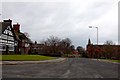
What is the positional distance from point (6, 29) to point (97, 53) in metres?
52.7

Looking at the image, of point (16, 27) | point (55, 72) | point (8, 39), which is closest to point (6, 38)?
point (8, 39)

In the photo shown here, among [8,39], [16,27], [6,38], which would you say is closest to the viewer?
[6,38]

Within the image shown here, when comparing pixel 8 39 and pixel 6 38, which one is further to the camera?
pixel 8 39

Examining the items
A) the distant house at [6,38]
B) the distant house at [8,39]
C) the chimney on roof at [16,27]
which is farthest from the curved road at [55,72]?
the chimney on roof at [16,27]

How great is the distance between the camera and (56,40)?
12812 cm

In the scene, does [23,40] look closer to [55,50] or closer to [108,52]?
[55,50]

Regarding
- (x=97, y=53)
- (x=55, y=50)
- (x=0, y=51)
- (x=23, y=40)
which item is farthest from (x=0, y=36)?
(x=97, y=53)

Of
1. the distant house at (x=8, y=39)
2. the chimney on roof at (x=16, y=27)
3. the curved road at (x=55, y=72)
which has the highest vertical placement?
the chimney on roof at (x=16, y=27)

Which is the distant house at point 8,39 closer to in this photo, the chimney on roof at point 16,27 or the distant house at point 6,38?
the distant house at point 6,38

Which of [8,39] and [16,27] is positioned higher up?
[16,27]

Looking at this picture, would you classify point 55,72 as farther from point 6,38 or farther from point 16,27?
point 16,27

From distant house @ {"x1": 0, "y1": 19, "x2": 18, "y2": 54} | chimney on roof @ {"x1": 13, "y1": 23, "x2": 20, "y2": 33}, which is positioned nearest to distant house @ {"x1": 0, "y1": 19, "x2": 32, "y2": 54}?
distant house @ {"x1": 0, "y1": 19, "x2": 18, "y2": 54}

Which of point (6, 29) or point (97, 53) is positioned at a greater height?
point (6, 29)

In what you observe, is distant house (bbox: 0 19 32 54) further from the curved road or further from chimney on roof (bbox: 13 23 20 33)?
the curved road
